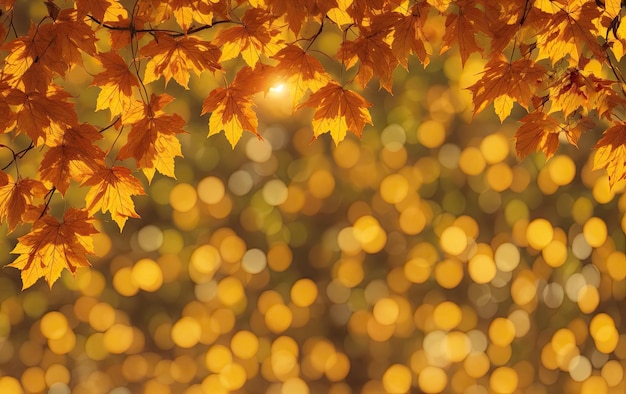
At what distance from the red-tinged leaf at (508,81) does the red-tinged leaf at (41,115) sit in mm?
917

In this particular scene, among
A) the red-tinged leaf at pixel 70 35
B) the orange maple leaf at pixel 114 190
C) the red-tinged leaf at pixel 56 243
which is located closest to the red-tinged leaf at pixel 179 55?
the red-tinged leaf at pixel 70 35

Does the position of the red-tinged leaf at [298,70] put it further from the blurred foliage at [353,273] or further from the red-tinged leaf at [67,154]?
the blurred foliage at [353,273]

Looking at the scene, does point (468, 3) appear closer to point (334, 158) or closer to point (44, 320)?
point (334, 158)

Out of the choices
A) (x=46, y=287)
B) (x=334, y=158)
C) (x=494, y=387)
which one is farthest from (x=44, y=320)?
(x=494, y=387)

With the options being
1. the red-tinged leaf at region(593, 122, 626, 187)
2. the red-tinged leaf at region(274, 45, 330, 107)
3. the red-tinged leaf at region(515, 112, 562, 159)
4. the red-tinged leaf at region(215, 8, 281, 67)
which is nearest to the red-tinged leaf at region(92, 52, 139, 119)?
the red-tinged leaf at region(215, 8, 281, 67)

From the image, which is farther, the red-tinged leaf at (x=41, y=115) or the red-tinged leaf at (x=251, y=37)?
the red-tinged leaf at (x=251, y=37)

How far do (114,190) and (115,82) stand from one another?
25cm

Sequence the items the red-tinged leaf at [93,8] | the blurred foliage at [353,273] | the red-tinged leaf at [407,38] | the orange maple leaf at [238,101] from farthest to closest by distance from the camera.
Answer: the blurred foliage at [353,273] < the orange maple leaf at [238,101] < the red-tinged leaf at [407,38] < the red-tinged leaf at [93,8]

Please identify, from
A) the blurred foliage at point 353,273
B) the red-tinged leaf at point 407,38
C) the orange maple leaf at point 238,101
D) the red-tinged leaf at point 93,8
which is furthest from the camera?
the blurred foliage at point 353,273

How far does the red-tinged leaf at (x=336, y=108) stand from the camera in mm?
1618

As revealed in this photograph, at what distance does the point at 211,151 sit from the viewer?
2740 mm

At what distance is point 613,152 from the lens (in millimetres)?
1688

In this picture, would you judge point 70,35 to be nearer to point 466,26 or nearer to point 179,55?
point 179,55

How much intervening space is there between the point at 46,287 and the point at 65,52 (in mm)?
1329
